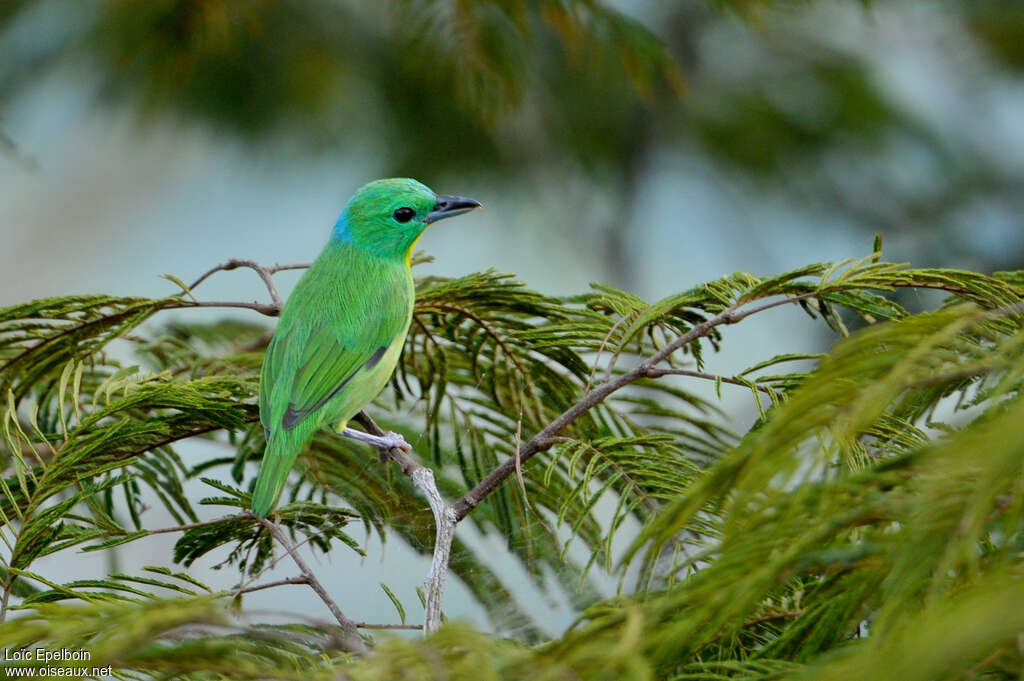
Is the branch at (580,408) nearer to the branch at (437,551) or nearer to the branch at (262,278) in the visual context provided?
the branch at (437,551)

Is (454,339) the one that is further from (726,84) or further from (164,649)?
(726,84)

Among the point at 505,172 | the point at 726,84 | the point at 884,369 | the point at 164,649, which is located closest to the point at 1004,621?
the point at 884,369

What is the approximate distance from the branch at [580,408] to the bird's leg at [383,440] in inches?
18.7

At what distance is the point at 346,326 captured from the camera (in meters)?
1.87

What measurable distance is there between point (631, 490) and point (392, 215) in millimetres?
1149

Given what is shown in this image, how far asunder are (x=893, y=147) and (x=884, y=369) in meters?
5.25

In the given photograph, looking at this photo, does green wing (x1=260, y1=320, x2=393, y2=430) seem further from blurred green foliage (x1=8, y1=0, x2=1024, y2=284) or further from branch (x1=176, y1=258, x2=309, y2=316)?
blurred green foliage (x1=8, y1=0, x2=1024, y2=284)

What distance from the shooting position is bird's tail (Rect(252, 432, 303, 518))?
49.4 inches

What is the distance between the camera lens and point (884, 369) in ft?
2.20

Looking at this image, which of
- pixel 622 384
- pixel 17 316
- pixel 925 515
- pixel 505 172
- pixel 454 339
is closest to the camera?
pixel 925 515

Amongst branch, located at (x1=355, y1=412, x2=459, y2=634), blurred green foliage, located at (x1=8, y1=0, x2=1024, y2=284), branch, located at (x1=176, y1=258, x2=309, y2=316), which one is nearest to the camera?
branch, located at (x1=355, y1=412, x2=459, y2=634)

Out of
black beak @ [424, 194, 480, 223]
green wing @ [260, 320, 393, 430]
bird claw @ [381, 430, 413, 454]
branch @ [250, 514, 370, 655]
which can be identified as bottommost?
branch @ [250, 514, 370, 655]

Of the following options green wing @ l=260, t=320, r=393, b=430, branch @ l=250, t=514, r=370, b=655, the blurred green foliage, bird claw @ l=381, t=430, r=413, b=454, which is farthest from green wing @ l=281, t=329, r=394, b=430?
the blurred green foliage

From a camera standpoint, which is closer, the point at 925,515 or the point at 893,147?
the point at 925,515
